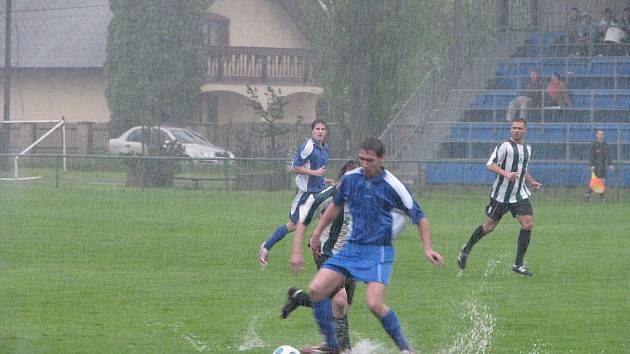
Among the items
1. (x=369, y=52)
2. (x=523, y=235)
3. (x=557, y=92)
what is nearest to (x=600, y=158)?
(x=557, y=92)

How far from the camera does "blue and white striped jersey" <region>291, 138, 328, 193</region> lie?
13.8 metres

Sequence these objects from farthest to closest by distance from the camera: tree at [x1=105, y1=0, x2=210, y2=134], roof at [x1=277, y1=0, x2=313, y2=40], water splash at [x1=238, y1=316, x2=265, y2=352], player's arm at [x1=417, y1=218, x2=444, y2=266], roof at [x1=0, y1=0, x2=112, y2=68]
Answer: roof at [x1=277, y1=0, x2=313, y2=40] < roof at [x1=0, y1=0, x2=112, y2=68] < tree at [x1=105, y1=0, x2=210, y2=134] < water splash at [x1=238, y1=316, x2=265, y2=352] < player's arm at [x1=417, y1=218, x2=444, y2=266]

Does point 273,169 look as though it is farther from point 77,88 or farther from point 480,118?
point 77,88

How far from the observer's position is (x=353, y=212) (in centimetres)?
812

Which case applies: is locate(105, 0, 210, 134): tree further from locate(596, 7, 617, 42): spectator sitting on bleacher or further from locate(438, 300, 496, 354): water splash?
locate(438, 300, 496, 354): water splash

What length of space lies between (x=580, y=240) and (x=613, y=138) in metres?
11.3

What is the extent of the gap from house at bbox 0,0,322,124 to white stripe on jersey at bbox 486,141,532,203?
32270mm

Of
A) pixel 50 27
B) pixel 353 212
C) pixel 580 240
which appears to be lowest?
pixel 580 240

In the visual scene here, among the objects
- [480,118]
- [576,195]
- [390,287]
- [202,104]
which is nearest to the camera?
[390,287]

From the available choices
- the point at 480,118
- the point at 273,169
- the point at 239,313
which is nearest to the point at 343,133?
the point at 480,118

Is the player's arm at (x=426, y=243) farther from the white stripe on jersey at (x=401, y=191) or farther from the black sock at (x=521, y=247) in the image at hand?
the black sock at (x=521, y=247)

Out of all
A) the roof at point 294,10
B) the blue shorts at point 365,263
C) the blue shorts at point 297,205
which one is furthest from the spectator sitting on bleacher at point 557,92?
the blue shorts at point 365,263

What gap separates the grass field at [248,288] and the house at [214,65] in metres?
24.4

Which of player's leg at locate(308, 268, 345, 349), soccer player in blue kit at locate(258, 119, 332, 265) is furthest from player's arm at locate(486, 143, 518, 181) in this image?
player's leg at locate(308, 268, 345, 349)
